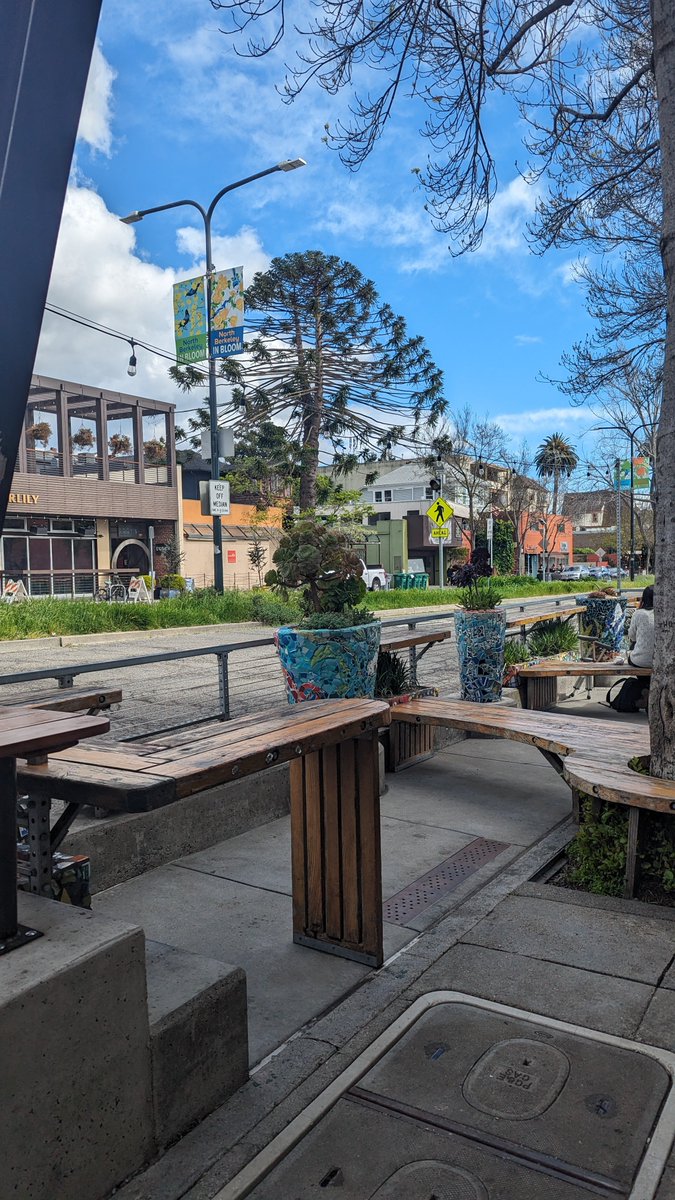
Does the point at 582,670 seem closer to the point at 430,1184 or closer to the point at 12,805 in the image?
the point at 430,1184

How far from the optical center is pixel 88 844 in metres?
4.07

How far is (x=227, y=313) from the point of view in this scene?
1839cm

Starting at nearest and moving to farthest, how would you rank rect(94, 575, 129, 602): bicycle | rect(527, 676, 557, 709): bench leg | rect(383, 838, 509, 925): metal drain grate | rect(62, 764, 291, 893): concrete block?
rect(383, 838, 509, 925): metal drain grate → rect(62, 764, 291, 893): concrete block → rect(527, 676, 557, 709): bench leg → rect(94, 575, 129, 602): bicycle

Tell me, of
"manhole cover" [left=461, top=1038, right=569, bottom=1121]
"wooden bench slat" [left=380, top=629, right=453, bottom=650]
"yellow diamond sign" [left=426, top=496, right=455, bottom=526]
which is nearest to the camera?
"manhole cover" [left=461, top=1038, right=569, bottom=1121]

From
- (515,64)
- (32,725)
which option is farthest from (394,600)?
(32,725)

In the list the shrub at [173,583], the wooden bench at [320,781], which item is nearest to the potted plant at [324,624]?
the wooden bench at [320,781]

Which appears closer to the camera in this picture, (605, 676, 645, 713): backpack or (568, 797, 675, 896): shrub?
(568, 797, 675, 896): shrub

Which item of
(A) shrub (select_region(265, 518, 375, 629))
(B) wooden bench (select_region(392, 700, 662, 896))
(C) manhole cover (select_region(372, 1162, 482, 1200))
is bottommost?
(C) manhole cover (select_region(372, 1162, 482, 1200))

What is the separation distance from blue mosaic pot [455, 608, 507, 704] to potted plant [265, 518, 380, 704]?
199 centimetres

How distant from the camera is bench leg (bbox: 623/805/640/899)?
12.9 feet

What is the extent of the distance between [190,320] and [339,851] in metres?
17.6

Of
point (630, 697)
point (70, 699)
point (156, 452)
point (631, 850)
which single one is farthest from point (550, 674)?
point (156, 452)

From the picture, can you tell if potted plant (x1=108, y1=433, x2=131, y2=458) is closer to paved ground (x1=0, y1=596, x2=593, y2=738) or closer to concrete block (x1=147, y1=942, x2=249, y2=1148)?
paved ground (x1=0, y1=596, x2=593, y2=738)

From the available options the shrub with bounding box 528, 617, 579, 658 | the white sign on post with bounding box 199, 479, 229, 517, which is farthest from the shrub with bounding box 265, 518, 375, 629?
the white sign on post with bounding box 199, 479, 229, 517
